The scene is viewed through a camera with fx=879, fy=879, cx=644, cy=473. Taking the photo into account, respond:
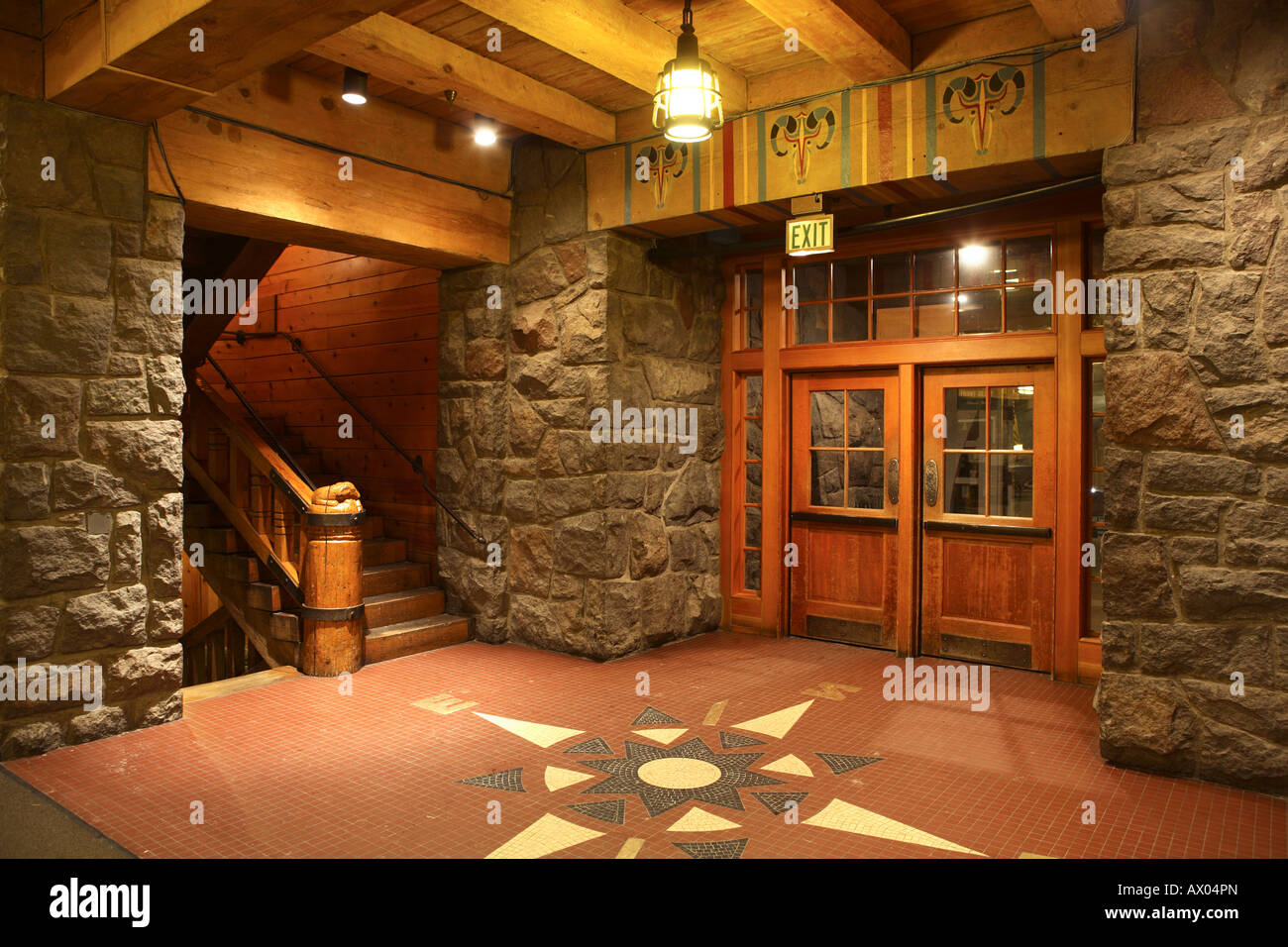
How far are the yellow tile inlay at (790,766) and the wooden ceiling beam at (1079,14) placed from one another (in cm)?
289

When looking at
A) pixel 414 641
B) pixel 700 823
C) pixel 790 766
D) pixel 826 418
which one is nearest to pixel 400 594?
pixel 414 641

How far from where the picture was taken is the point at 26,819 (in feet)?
8.98

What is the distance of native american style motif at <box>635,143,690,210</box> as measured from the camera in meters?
4.48

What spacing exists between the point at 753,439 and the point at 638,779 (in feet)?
9.13

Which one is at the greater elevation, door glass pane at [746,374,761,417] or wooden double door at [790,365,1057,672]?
door glass pane at [746,374,761,417]

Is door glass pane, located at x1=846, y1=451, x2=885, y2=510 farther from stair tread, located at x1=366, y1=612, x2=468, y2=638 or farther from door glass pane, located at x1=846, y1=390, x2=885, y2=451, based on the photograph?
stair tread, located at x1=366, y1=612, x2=468, y2=638

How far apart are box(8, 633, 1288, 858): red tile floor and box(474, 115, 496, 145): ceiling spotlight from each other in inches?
110

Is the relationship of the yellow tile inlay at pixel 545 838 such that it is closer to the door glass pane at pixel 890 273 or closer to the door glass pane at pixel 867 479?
the door glass pane at pixel 867 479

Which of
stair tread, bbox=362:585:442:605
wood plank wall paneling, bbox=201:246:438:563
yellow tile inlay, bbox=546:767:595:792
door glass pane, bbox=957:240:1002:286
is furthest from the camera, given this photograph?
wood plank wall paneling, bbox=201:246:438:563

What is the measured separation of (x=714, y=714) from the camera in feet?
12.8

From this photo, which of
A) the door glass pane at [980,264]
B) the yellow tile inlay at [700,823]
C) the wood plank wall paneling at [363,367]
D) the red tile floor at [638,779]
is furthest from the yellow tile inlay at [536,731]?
the door glass pane at [980,264]

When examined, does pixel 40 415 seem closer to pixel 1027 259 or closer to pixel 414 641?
pixel 414 641

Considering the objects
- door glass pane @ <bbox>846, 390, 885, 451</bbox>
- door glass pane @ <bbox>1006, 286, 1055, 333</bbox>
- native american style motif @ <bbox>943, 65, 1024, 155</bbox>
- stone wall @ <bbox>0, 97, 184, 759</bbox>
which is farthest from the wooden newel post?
door glass pane @ <bbox>1006, 286, 1055, 333</bbox>

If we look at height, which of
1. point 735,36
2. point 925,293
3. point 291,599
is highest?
point 735,36
